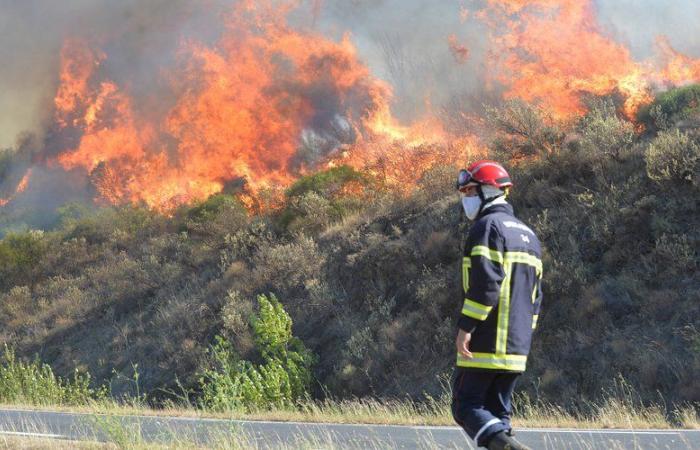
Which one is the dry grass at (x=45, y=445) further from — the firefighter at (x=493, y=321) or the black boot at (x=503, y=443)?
the black boot at (x=503, y=443)

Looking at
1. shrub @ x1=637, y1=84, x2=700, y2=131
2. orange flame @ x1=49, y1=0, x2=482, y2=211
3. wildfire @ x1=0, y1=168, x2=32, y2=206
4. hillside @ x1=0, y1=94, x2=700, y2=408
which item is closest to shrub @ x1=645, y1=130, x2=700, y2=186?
hillside @ x1=0, y1=94, x2=700, y2=408

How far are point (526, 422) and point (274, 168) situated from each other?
22667mm

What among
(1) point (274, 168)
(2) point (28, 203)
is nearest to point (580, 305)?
(1) point (274, 168)

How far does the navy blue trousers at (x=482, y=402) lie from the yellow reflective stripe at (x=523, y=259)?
2.40 ft

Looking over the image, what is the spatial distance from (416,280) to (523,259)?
35.8ft

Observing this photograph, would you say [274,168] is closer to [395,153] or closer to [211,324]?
[395,153]

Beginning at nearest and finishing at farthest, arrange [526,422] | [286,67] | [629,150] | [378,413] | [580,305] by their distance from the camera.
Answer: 1. [526,422]
2. [378,413]
3. [580,305]
4. [629,150]
5. [286,67]

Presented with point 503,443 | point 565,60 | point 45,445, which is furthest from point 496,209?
point 565,60

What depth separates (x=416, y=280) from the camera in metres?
15.6

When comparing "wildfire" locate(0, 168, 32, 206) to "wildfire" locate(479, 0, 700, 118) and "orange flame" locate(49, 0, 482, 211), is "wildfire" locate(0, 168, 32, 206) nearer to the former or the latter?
"orange flame" locate(49, 0, 482, 211)

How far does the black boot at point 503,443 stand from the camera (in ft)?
14.4

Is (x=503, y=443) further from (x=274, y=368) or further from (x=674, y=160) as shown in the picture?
(x=674, y=160)

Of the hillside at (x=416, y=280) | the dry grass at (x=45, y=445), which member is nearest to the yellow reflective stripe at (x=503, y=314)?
the dry grass at (x=45, y=445)

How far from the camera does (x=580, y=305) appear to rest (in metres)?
12.2
